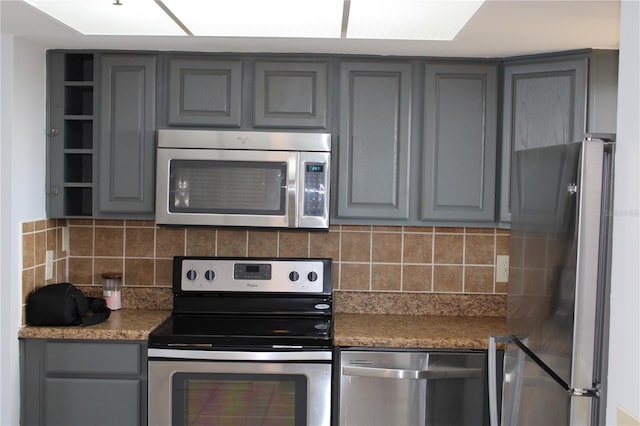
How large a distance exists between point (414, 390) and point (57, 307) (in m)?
1.53

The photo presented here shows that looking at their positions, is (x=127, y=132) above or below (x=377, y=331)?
above

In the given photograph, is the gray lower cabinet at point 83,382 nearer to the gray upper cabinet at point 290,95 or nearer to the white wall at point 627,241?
the gray upper cabinet at point 290,95

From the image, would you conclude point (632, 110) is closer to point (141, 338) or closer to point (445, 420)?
point (445, 420)

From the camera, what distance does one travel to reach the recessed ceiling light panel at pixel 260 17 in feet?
7.59

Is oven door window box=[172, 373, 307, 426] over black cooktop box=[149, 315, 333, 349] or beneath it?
beneath

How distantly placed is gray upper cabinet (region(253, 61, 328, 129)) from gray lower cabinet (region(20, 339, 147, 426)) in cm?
114

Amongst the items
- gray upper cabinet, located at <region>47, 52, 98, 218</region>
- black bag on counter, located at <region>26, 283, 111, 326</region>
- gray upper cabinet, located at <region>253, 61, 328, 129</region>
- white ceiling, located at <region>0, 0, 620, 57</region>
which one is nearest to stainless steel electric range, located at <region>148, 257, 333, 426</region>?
black bag on counter, located at <region>26, 283, 111, 326</region>

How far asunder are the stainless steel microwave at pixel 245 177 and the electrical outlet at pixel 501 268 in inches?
36.7

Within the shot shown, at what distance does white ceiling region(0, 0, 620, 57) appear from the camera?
2.33m

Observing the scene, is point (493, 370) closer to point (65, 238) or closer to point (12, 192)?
point (12, 192)

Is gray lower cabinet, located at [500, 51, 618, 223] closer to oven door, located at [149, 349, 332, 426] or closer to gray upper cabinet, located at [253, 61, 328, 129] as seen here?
gray upper cabinet, located at [253, 61, 328, 129]

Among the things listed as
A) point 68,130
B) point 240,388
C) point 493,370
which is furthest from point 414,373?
point 68,130

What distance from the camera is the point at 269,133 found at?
3064 mm

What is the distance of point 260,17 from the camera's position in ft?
8.26
